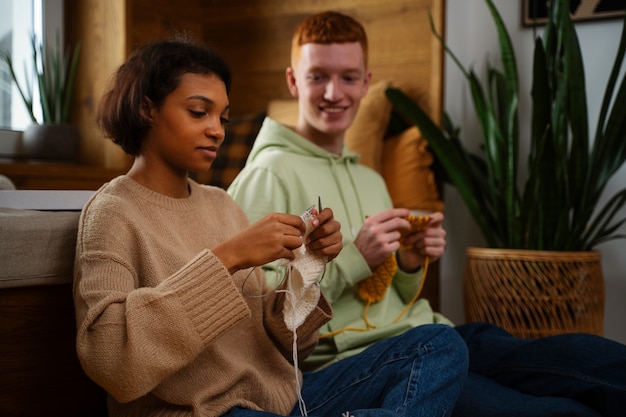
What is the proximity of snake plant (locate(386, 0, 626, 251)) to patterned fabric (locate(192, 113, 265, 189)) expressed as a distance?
1.79 ft

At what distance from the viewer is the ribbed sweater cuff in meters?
0.99

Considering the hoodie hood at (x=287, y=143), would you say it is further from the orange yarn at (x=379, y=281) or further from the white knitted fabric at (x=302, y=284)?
the white knitted fabric at (x=302, y=284)

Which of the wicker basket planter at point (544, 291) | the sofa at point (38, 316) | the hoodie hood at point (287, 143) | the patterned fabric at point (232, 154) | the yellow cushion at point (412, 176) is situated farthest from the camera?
the patterned fabric at point (232, 154)

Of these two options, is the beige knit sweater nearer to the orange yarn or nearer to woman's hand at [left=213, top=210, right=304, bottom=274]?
woman's hand at [left=213, top=210, right=304, bottom=274]

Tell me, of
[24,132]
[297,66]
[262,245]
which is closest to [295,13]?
[24,132]

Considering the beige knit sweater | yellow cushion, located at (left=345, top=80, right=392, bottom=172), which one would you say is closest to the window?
yellow cushion, located at (left=345, top=80, right=392, bottom=172)

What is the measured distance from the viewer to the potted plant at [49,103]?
2.72 m

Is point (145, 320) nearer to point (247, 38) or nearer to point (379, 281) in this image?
point (379, 281)

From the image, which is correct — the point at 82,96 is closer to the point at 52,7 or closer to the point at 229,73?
the point at 52,7

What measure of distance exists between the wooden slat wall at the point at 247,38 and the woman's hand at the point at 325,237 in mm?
1659

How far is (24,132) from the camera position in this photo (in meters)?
2.75

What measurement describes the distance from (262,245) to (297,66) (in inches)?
33.0

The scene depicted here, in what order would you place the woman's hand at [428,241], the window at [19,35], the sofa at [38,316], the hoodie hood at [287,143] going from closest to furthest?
1. the sofa at [38,316]
2. the woman's hand at [428,241]
3. the hoodie hood at [287,143]
4. the window at [19,35]

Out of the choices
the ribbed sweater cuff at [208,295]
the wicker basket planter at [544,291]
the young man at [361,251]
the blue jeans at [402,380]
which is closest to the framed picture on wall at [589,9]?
the wicker basket planter at [544,291]
